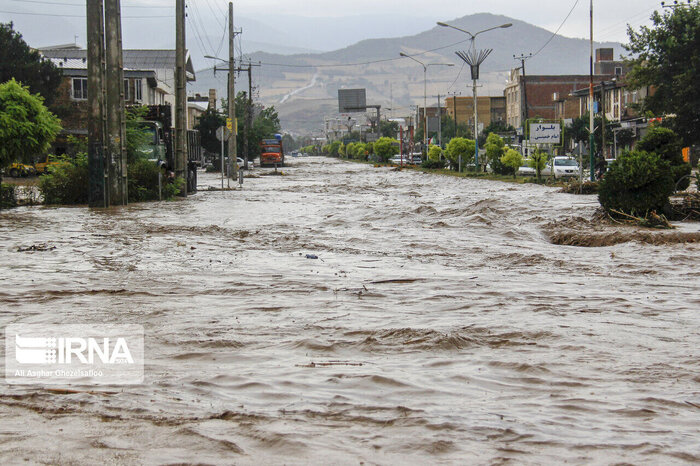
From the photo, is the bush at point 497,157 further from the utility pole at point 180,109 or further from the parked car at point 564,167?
the utility pole at point 180,109

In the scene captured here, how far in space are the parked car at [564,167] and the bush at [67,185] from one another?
2586 cm

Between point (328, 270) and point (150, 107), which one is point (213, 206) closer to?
point (150, 107)

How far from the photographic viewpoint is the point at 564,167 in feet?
156

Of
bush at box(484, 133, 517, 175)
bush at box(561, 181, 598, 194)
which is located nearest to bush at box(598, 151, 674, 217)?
bush at box(561, 181, 598, 194)

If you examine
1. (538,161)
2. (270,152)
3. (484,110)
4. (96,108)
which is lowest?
(538,161)

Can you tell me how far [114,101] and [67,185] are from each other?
3440mm

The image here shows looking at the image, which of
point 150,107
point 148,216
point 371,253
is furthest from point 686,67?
point 371,253

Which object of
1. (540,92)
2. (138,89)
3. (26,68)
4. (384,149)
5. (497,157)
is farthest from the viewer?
(540,92)

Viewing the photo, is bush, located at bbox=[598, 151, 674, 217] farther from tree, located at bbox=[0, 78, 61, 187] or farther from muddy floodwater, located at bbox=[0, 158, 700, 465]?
tree, located at bbox=[0, 78, 61, 187]

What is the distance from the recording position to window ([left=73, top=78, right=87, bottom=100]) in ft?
197

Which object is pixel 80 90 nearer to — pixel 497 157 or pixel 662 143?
pixel 497 157

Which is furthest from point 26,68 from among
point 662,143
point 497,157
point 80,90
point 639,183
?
point 639,183

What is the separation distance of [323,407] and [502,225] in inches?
590

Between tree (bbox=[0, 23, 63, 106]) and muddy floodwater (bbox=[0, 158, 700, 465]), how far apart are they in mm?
41785
